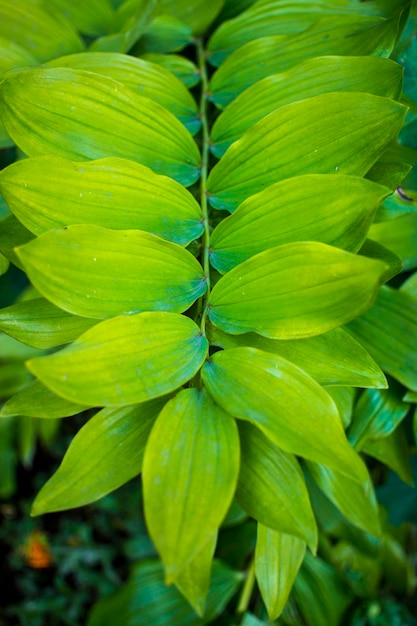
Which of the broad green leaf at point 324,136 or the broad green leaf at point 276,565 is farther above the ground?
the broad green leaf at point 324,136

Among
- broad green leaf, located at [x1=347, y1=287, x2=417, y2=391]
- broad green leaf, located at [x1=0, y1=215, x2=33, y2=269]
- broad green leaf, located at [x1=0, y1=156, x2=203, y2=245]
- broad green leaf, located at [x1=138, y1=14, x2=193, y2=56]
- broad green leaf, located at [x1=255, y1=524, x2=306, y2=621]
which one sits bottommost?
broad green leaf, located at [x1=255, y1=524, x2=306, y2=621]

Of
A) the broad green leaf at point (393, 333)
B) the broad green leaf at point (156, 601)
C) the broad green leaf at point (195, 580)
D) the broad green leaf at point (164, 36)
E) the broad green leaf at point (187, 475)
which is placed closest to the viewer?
the broad green leaf at point (187, 475)

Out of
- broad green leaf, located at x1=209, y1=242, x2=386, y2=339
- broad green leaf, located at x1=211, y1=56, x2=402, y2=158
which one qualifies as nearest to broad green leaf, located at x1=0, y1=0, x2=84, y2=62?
broad green leaf, located at x1=211, y1=56, x2=402, y2=158

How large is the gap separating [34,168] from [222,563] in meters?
0.66

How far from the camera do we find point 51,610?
4.36ft

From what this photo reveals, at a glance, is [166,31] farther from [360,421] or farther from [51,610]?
[51,610]

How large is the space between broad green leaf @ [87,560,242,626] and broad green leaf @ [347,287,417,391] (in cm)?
45

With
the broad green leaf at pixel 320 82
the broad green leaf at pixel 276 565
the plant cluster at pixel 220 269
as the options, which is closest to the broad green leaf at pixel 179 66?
the plant cluster at pixel 220 269

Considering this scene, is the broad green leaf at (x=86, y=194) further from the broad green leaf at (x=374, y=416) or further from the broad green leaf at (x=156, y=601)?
the broad green leaf at (x=156, y=601)

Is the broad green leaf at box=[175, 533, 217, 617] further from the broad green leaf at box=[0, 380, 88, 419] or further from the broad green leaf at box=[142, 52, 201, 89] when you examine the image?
the broad green leaf at box=[142, 52, 201, 89]

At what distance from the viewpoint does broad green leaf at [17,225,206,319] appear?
0.39m

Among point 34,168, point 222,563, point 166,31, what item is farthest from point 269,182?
point 222,563

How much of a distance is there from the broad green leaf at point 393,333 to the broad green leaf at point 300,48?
0.24 meters

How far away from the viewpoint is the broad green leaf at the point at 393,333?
576mm
